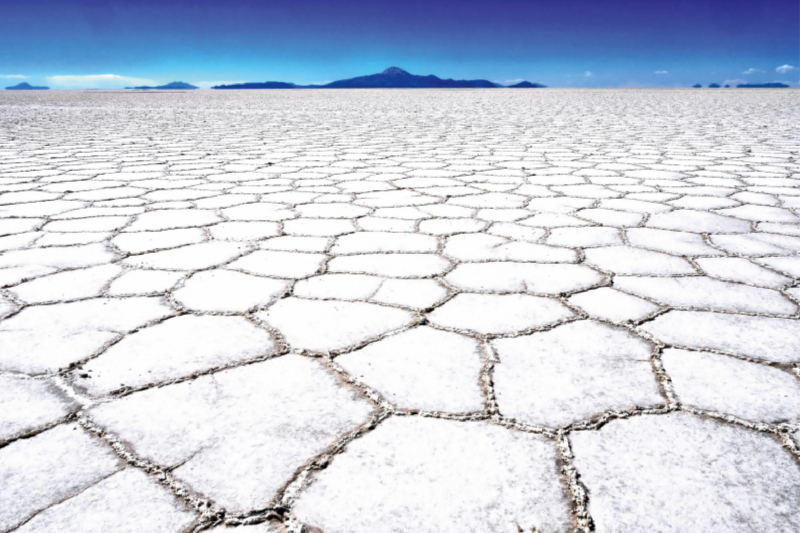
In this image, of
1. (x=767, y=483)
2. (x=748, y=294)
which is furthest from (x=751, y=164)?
(x=767, y=483)

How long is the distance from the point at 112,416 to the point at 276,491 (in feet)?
1.16

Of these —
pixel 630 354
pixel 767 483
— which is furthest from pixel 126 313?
pixel 767 483

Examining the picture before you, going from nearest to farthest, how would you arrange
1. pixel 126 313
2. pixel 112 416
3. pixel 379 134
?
pixel 112 416 → pixel 126 313 → pixel 379 134

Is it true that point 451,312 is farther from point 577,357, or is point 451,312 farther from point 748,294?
point 748,294

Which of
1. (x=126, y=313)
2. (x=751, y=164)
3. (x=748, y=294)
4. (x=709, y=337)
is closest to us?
(x=709, y=337)

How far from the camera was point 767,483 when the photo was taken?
2.63 ft

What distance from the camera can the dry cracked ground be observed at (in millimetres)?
782

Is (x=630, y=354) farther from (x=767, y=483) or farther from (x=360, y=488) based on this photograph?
(x=360, y=488)

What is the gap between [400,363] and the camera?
1.13m

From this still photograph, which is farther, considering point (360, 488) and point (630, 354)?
point (630, 354)

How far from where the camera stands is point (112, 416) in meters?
0.96

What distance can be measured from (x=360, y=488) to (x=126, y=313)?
0.84 metres

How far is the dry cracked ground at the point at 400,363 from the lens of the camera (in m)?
0.78

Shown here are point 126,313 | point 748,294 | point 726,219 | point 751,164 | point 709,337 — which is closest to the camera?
point 709,337
